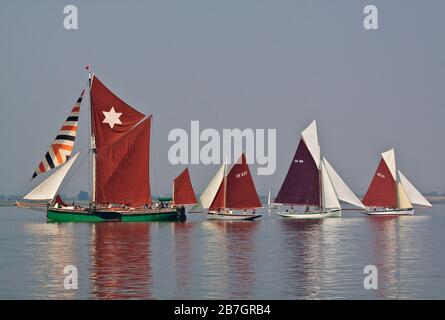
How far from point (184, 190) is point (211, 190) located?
3433mm

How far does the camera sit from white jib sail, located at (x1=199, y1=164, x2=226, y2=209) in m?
108

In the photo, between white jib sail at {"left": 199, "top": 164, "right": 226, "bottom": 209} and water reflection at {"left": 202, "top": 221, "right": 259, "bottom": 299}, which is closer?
water reflection at {"left": 202, "top": 221, "right": 259, "bottom": 299}

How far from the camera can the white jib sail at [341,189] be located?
12225cm

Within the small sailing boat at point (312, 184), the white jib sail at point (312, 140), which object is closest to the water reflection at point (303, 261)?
the small sailing boat at point (312, 184)

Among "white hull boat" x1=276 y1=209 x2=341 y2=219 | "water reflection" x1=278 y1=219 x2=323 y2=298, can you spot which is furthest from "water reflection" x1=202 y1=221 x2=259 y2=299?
"white hull boat" x1=276 y1=209 x2=341 y2=219

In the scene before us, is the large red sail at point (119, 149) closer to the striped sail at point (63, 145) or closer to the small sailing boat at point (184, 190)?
the striped sail at point (63, 145)

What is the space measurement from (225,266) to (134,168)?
4754 centimetres

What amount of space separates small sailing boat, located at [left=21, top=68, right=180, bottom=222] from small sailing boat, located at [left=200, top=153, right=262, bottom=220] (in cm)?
810

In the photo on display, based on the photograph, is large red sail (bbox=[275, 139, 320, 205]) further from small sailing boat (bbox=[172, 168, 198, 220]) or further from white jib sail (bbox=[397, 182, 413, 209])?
white jib sail (bbox=[397, 182, 413, 209])

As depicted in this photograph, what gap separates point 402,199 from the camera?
134 metres

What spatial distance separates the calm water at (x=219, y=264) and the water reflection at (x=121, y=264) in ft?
0.17

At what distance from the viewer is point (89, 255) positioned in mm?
62312

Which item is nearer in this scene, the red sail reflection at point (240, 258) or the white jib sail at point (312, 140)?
the red sail reflection at point (240, 258)
